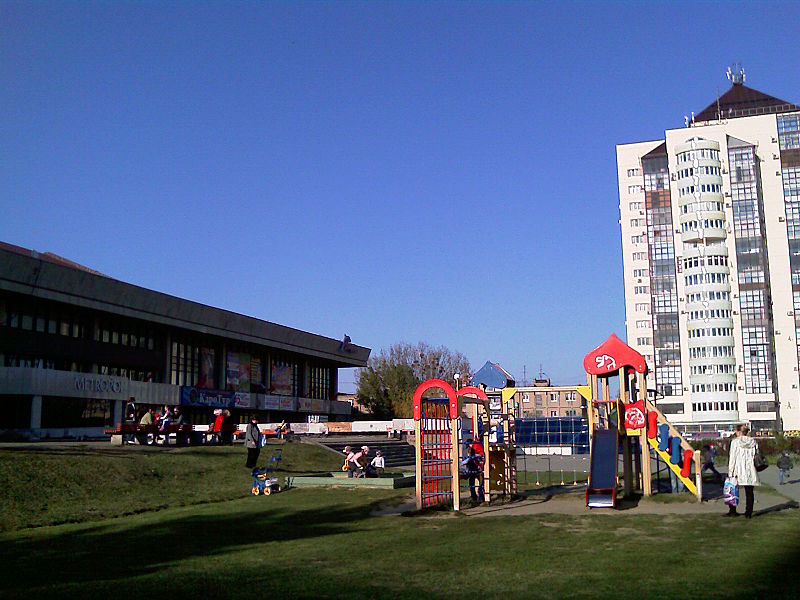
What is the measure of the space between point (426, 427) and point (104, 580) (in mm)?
9819

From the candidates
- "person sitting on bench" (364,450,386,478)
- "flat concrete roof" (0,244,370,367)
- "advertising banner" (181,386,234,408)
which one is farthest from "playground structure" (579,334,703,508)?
"advertising banner" (181,386,234,408)

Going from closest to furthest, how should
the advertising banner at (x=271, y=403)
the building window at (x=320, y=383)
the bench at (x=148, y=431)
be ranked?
the bench at (x=148, y=431) < the advertising banner at (x=271, y=403) < the building window at (x=320, y=383)

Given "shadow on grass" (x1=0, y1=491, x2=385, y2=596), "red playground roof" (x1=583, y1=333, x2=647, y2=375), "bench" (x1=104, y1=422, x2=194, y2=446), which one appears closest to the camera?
"shadow on grass" (x1=0, y1=491, x2=385, y2=596)

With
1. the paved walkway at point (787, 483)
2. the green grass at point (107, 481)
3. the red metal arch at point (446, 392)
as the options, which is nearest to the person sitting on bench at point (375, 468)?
the green grass at point (107, 481)

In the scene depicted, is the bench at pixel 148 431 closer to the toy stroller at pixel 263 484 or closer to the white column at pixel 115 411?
the toy stroller at pixel 263 484

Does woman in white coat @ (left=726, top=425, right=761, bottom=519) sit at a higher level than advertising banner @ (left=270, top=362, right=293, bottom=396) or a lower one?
lower

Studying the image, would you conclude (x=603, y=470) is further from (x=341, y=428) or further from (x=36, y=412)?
(x=36, y=412)

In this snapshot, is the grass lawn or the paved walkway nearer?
the grass lawn

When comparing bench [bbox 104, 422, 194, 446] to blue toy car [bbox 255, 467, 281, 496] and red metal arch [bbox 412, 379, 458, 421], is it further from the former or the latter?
red metal arch [bbox 412, 379, 458, 421]

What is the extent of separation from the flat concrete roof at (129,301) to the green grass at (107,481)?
19099 mm

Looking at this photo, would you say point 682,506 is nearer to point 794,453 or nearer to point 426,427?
point 426,427

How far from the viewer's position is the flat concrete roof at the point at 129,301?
40688 mm

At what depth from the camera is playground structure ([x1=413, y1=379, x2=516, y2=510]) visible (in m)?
17.0

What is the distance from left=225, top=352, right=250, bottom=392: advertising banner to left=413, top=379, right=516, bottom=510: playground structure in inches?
1714
